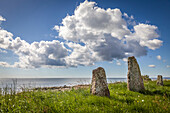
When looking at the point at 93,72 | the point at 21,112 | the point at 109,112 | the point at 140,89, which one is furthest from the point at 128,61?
the point at 21,112

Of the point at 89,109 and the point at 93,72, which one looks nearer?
the point at 89,109

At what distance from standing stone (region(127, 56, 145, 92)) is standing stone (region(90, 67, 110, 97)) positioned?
3759 millimetres

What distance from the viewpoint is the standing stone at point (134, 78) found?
1103cm

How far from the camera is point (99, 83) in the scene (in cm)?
853

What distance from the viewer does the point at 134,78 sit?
1122 centimetres

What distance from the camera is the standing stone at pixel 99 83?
832 cm

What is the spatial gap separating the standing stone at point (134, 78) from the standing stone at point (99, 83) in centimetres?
376

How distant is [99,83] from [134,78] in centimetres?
437

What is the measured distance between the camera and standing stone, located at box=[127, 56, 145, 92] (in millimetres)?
11034

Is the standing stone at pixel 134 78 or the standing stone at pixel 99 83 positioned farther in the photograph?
the standing stone at pixel 134 78

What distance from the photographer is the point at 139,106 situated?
5.89 m

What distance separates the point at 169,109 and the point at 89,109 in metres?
3.57

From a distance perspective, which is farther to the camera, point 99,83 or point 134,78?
point 134,78

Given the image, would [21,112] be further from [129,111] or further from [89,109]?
[129,111]
